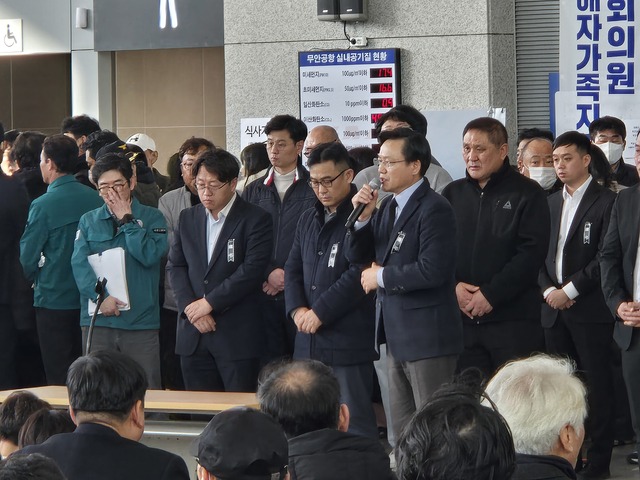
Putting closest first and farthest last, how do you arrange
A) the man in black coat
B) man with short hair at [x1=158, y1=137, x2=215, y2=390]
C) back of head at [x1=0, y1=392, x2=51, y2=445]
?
back of head at [x1=0, y1=392, x2=51, y2=445] < the man in black coat < man with short hair at [x1=158, y1=137, x2=215, y2=390]

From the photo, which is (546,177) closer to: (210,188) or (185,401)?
(210,188)

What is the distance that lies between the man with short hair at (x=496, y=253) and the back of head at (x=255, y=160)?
1.79 m

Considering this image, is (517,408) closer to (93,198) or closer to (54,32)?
(93,198)

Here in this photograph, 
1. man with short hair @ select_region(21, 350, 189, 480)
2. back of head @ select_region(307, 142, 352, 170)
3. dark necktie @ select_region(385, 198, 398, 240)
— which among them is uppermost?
back of head @ select_region(307, 142, 352, 170)

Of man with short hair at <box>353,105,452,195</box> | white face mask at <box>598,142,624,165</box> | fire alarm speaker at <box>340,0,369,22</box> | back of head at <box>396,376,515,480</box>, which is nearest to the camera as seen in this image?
back of head at <box>396,376,515,480</box>

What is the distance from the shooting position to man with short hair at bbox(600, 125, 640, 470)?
554 cm

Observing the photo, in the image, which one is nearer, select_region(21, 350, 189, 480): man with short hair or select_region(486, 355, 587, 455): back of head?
select_region(486, 355, 587, 455): back of head

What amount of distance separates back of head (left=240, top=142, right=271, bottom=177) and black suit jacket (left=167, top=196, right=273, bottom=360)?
1.18 metres

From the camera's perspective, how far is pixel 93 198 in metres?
6.85

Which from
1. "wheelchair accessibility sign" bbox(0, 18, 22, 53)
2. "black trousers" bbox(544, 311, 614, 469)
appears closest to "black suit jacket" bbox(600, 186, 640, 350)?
"black trousers" bbox(544, 311, 614, 469)

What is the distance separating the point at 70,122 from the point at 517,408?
19.6 feet

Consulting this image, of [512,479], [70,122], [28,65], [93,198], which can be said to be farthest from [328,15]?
[512,479]

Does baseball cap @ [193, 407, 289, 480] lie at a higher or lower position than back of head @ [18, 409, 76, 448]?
higher

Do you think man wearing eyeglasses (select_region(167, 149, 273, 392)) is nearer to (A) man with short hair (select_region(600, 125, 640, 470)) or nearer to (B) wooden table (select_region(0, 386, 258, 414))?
(B) wooden table (select_region(0, 386, 258, 414))
